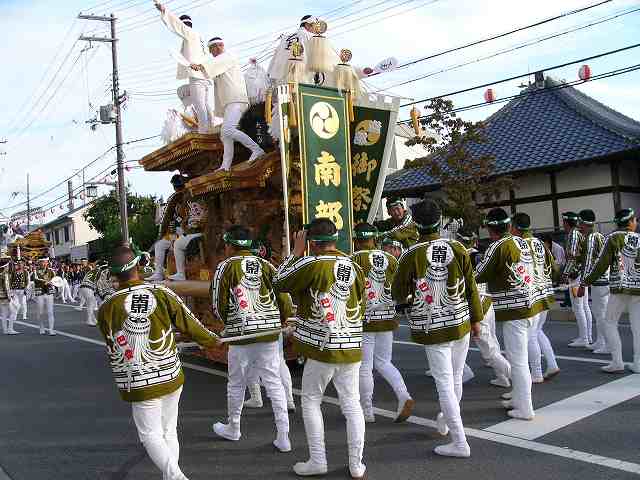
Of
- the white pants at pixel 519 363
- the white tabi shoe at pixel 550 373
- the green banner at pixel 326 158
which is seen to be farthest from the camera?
the green banner at pixel 326 158

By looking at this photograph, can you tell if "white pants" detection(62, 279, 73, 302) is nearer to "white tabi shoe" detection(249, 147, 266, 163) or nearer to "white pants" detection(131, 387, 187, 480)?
"white tabi shoe" detection(249, 147, 266, 163)

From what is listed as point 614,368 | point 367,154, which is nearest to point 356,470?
point 614,368

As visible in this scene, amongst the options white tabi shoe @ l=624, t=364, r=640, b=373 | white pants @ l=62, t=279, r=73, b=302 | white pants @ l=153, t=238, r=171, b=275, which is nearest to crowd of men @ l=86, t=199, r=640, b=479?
white tabi shoe @ l=624, t=364, r=640, b=373

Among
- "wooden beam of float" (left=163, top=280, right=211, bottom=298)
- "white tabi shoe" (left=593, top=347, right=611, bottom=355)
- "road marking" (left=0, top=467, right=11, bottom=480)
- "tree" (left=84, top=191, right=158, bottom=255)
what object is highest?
"tree" (left=84, top=191, right=158, bottom=255)

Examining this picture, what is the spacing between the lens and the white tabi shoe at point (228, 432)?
17.7 ft

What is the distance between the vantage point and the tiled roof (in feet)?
48.6

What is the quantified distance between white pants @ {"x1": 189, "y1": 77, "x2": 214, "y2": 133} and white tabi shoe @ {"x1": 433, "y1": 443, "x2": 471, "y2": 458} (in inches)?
240

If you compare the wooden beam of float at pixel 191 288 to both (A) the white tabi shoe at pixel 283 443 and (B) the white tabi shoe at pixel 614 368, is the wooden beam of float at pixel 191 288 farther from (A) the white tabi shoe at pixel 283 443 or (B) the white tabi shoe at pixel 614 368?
(B) the white tabi shoe at pixel 614 368

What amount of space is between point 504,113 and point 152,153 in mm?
12779

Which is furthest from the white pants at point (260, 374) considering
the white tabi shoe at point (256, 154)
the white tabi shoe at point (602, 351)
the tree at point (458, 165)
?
the tree at point (458, 165)

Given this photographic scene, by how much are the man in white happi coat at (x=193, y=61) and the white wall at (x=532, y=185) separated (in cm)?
958

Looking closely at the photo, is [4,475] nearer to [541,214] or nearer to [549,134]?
[541,214]

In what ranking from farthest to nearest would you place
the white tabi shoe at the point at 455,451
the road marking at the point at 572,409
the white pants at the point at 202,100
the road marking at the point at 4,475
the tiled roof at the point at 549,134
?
the tiled roof at the point at 549,134
the white pants at the point at 202,100
the road marking at the point at 572,409
the road marking at the point at 4,475
the white tabi shoe at the point at 455,451

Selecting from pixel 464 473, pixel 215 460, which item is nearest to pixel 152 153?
pixel 215 460
